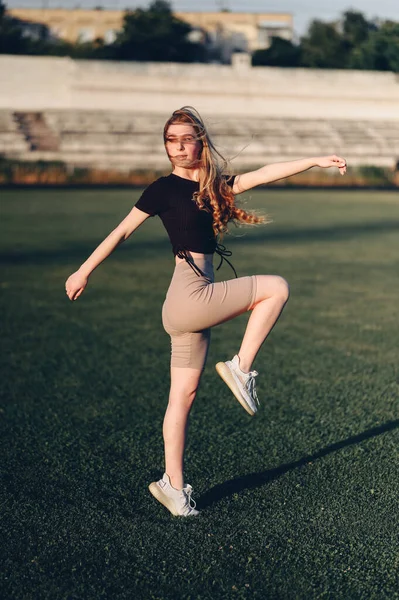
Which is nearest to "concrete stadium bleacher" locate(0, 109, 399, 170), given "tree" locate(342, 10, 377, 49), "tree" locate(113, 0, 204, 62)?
"tree" locate(113, 0, 204, 62)

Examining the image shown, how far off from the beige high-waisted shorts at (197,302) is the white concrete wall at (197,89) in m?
40.5

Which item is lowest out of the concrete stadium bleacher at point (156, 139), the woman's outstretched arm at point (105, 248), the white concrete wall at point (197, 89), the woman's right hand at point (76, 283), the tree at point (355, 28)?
the concrete stadium bleacher at point (156, 139)

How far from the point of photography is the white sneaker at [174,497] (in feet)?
13.3

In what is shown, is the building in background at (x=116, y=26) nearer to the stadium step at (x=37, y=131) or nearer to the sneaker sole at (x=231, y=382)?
the stadium step at (x=37, y=131)

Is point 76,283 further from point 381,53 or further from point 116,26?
point 116,26

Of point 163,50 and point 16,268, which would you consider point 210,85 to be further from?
point 16,268

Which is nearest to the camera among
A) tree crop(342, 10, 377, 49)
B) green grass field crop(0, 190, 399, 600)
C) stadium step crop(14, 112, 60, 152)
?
green grass field crop(0, 190, 399, 600)

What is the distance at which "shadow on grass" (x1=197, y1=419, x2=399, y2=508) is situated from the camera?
4359 millimetres

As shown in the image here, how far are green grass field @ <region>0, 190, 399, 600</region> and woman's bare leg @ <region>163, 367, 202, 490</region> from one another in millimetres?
254

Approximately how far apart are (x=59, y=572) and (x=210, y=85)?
42712mm

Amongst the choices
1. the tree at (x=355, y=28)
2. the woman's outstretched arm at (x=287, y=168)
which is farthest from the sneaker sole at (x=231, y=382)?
the tree at (x=355, y=28)

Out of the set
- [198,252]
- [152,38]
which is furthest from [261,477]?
[152,38]

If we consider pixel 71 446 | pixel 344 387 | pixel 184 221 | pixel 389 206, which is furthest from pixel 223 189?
pixel 389 206

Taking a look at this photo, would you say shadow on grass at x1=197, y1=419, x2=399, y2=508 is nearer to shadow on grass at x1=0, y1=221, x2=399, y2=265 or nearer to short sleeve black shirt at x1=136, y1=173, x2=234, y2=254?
short sleeve black shirt at x1=136, y1=173, x2=234, y2=254
